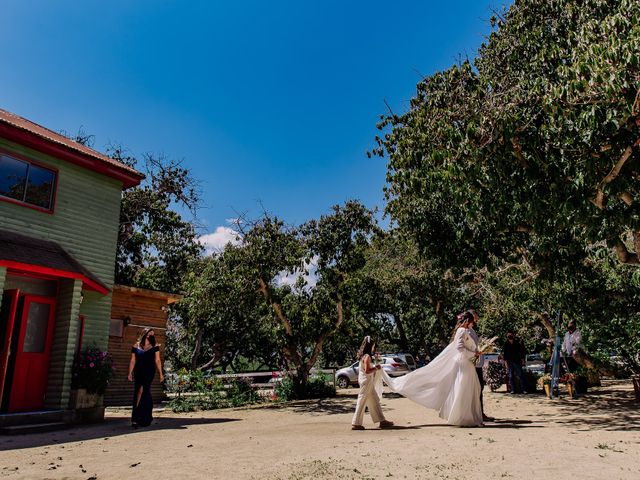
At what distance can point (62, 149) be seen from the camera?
12594 millimetres

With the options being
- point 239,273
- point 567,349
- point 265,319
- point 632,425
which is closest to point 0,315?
point 239,273

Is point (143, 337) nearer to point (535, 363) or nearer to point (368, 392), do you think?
point (368, 392)

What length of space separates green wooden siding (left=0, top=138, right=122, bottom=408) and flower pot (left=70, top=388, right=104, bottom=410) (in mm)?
271

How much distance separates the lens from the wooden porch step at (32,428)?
31.4 feet

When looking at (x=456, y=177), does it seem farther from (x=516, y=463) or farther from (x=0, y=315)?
(x=0, y=315)

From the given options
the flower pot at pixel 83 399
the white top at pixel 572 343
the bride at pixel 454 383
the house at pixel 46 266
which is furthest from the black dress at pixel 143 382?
the white top at pixel 572 343

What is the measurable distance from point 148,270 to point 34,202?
49.0ft

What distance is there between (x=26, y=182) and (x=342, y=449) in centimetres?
1013

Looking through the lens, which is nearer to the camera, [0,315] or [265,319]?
[0,315]

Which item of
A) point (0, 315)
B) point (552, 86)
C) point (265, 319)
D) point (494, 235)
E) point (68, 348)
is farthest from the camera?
point (265, 319)

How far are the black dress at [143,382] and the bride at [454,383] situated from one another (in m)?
4.97

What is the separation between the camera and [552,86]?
838 cm

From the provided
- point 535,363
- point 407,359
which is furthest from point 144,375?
point 535,363

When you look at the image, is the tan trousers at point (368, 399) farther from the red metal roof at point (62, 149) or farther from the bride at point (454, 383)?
the red metal roof at point (62, 149)
